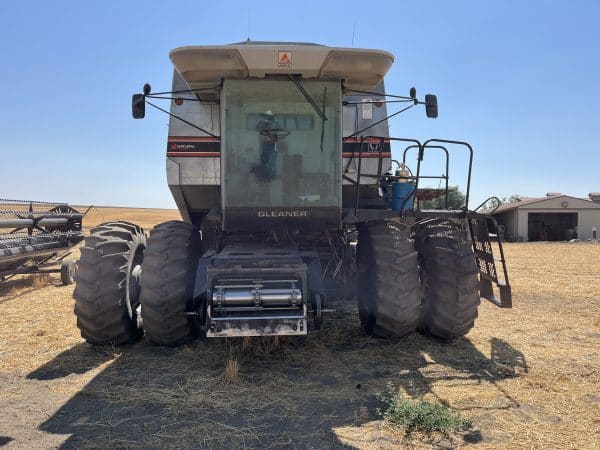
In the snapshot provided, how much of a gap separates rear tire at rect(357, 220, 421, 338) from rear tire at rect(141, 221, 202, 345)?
1.99 m

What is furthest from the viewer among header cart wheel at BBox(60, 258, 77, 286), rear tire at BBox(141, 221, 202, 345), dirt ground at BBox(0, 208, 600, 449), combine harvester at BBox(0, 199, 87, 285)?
header cart wheel at BBox(60, 258, 77, 286)

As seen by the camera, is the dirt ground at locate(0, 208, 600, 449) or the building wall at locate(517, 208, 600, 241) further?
the building wall at locate(517, 208, 600, 241)

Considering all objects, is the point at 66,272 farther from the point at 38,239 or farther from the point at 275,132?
the point at 275,132

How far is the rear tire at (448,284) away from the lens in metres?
5.57

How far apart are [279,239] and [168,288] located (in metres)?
1.60

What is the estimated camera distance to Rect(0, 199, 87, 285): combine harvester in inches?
384

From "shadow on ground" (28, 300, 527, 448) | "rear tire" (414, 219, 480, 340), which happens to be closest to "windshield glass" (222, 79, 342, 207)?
"rear tire" (414, 219, 480, 340)

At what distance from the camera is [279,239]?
6242 millimetres

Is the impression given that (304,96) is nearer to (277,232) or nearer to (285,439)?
(277,232)

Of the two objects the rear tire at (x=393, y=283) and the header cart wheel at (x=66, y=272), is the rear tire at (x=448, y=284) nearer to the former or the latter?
the rear tire at (x=393, y=283)

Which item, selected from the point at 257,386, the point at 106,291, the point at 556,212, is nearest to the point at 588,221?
the point at 556,212

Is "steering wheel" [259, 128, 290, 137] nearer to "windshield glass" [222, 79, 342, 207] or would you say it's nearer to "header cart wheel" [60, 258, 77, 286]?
"windshield glass" [222, 79, 342, 207]

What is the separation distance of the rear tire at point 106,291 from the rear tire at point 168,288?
38 cm

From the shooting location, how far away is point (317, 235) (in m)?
6.40
